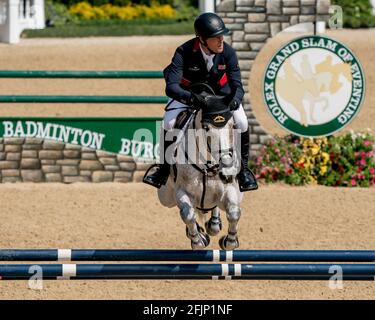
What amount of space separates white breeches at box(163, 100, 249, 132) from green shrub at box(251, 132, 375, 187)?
617 cm

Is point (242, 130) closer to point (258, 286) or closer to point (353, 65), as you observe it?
point (258, 286)

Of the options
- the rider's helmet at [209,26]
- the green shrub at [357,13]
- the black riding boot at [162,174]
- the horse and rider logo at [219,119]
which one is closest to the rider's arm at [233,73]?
the rider's helmet at [209,26]

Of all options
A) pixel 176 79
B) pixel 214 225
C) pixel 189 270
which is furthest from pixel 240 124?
pixel 189 270

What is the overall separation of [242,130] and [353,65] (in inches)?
262

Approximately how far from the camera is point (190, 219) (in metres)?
7.48

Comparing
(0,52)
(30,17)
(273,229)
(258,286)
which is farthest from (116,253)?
(30,17)

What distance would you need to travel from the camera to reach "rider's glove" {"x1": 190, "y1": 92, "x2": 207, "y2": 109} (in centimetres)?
730

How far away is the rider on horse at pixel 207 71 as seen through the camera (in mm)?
7414

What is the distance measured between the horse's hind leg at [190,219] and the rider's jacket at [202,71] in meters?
0.80

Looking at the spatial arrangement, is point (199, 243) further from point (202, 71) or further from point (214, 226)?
point (202, 71)

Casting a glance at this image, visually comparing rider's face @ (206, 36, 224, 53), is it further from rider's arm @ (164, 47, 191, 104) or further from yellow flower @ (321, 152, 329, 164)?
yellow flower @ (321, 152, 329, 164)

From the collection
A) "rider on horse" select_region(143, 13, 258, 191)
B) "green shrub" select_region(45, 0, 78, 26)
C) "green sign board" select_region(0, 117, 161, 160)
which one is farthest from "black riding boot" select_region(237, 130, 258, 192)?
"green shrub" select_region(45, 0, 78, 26)

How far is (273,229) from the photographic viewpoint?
11.9 m

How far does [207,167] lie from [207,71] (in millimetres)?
783
